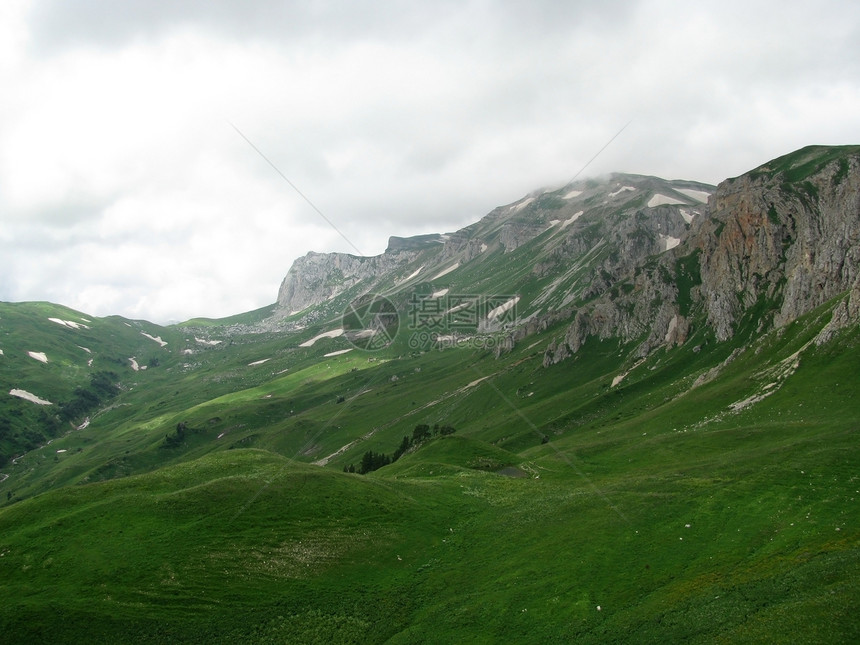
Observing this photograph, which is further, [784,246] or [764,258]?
[764,258]

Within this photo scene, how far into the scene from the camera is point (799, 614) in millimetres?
24938

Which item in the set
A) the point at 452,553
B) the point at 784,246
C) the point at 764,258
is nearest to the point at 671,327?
the point at 764,258

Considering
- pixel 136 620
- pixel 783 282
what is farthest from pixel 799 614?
pixel 783 282

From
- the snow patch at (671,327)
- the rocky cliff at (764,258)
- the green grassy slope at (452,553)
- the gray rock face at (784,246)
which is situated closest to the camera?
the green grassy slope at (452,553)

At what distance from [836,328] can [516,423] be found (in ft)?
268

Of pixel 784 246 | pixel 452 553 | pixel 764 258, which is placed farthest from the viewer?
pixel 764 258

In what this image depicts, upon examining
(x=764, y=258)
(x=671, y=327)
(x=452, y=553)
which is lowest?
(x=452, y=553)

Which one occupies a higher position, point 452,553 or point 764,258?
point 764,258

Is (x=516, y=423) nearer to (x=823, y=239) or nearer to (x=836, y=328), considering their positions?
(x=836, y=328)

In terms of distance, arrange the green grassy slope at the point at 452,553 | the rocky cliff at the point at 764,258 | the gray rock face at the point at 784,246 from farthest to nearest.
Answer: the rocky cliff at the point at 764,258 → the gray rock face at the point at 784,246 → the green grassy slope at the point at 452,553

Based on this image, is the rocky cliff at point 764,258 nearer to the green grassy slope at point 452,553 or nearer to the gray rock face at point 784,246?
the gray rock face at point 784,246

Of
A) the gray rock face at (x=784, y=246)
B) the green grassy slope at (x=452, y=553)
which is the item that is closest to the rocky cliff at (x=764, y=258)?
the gray rock face at (x=784, y=246)

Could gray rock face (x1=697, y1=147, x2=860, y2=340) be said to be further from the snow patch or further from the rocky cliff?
the snow patch

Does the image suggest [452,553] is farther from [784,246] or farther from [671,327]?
[784,246]
